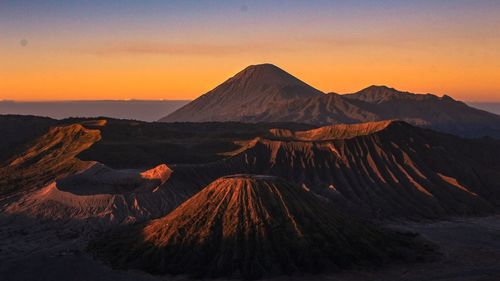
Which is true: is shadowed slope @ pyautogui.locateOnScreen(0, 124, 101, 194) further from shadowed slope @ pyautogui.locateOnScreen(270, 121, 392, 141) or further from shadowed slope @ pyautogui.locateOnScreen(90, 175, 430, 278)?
shadowed slope @ pyautogui.locateOnScreen(270, 121, 392, 141)

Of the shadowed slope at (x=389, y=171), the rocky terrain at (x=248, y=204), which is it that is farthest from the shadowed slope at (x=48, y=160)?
the shadowed slope at (x=389, y=171)

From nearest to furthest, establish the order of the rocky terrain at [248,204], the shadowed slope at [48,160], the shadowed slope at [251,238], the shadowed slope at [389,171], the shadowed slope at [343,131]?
the shadowed slope at [251,238], the rocky terrain at [248,204], the shadowed slope at [389,171], the shadowed slope at [48,160], the shadowed slope at [343,131]

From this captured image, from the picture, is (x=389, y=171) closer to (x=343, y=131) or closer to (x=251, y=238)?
(x=343, y=131)

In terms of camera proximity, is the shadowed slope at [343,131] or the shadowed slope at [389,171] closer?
the shadowed slope at [389,171]

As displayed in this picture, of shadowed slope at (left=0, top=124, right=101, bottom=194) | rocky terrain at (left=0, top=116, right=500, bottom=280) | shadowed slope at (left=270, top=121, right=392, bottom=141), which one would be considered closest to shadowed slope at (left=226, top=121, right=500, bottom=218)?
rocky terrain at (left=0, top=116, right=500, bottom=280)

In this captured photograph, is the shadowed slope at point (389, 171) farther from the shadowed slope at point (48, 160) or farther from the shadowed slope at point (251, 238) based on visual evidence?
the shadowed slope at point (48, 160)

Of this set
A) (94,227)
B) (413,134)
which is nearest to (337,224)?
(94,227)

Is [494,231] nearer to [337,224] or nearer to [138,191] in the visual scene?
[337,224]

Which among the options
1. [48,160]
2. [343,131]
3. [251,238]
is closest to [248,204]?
[251,238]
